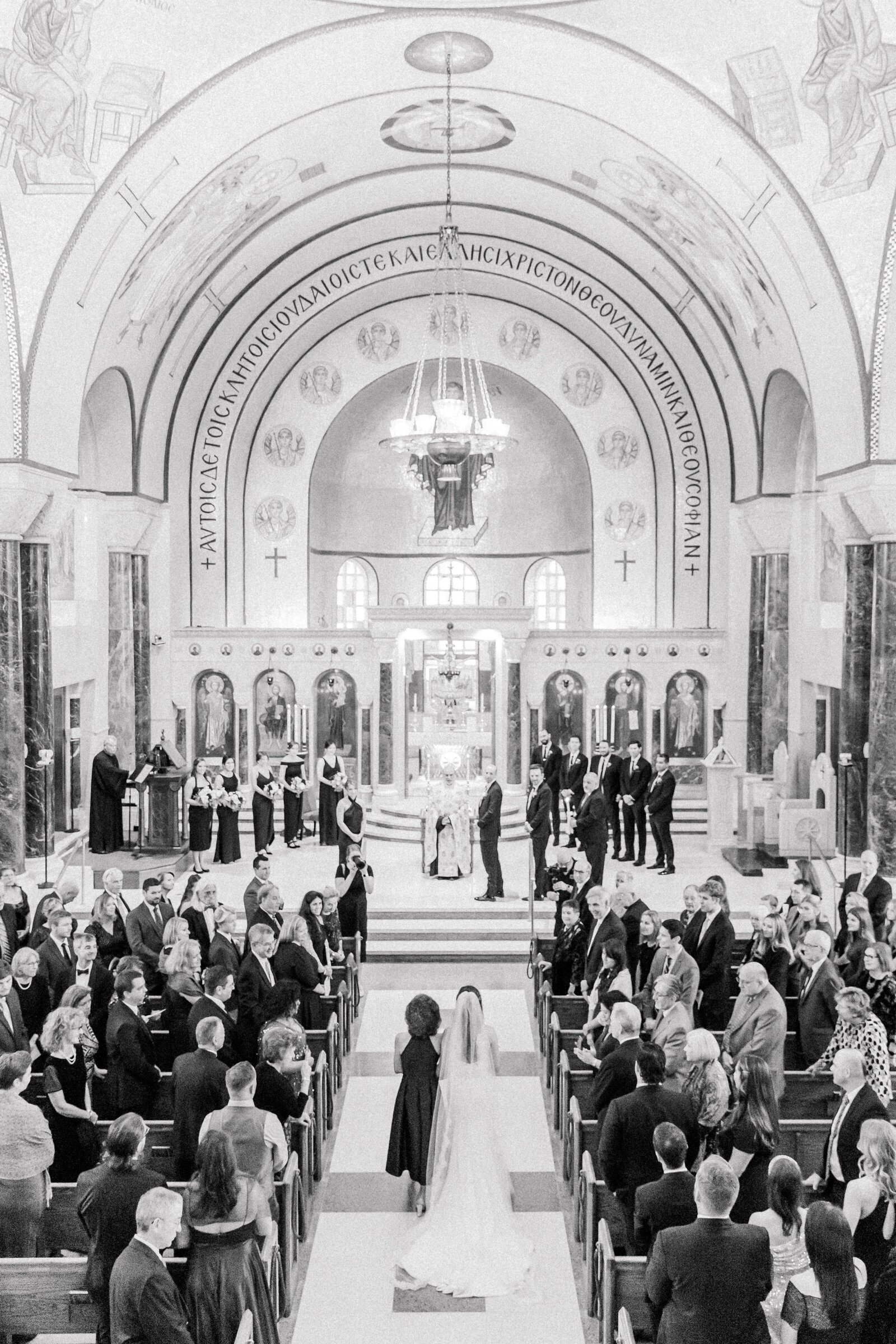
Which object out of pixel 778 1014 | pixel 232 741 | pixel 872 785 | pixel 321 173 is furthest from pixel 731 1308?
pixel 232 741

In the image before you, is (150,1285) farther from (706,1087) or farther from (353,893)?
(353,893)

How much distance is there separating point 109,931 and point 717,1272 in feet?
21.0

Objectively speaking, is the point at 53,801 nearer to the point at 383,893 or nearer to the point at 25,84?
the point at 383,893

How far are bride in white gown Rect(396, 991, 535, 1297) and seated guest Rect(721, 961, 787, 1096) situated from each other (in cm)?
161

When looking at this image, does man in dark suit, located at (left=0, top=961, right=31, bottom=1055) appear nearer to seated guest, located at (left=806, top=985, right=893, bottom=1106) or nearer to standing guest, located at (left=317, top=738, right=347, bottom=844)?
seated guest, located at (left=806, top=985, right=893, bottom=1106)

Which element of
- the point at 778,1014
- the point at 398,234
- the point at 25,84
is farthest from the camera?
the point at 398,234

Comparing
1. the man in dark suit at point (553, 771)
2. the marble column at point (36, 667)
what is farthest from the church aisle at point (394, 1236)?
the man in dark suit at point (553, 771)

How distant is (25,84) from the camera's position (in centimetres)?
1338

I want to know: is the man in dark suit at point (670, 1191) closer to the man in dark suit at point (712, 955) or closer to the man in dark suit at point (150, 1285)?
the man in dark suit at point (150, 1285)

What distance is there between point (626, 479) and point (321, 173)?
8.17m

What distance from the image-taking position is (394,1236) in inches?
321

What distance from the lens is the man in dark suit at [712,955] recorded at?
32.6ft

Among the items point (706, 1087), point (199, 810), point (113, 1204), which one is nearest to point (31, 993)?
point (113, 1204)

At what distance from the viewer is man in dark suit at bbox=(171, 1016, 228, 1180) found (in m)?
7.07
